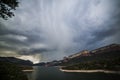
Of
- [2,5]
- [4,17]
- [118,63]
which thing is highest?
[118,63]

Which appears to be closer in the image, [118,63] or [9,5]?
[9,5]

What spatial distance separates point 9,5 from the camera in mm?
29438

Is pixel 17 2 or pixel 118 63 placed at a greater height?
pixel 118 63

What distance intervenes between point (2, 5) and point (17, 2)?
10.7 feet

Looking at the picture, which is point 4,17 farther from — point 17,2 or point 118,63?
point 118,63

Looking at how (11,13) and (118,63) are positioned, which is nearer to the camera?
(11,13)

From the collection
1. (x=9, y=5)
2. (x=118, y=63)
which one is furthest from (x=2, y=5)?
(x=118, y=63)

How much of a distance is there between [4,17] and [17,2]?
14.5 ft

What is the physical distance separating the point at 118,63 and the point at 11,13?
7596 inches

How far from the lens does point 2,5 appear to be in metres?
28.3

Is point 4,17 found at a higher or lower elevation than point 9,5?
lower

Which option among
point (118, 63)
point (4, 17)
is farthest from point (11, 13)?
point (118, 63)

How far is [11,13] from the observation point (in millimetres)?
29109

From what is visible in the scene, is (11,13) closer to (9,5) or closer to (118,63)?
(9,5)
